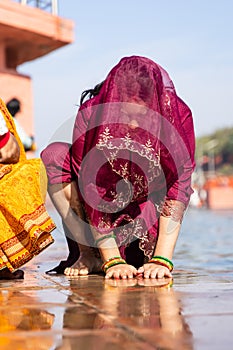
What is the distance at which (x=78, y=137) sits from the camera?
2.54 metres

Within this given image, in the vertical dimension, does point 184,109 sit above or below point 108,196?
above

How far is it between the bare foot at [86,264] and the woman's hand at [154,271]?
0.31 m

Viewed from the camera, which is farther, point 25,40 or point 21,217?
point 25,40

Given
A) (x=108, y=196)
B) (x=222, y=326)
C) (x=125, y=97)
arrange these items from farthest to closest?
(x=108, y=196) → (x=125, y=97) → (x=222, y=326)

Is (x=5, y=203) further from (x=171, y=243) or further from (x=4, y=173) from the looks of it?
(x=171, y=243)

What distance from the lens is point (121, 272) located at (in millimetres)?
2410

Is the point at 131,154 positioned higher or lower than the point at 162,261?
higher

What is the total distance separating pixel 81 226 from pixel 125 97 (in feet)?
2.05

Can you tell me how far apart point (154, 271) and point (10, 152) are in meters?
0.72

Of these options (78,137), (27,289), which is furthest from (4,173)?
(27,289)

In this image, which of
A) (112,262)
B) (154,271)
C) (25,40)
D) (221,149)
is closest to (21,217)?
(112,262)

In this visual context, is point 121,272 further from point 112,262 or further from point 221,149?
point 221,149

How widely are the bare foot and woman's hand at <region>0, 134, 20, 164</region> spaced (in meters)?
0.53

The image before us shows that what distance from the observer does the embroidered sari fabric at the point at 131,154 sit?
2.41 meters
